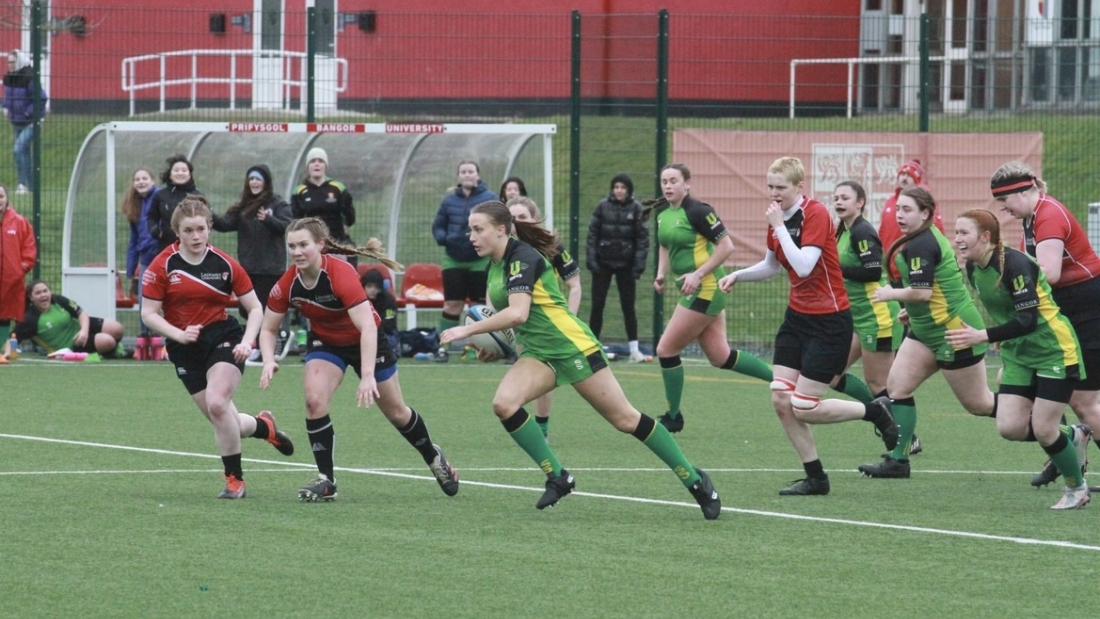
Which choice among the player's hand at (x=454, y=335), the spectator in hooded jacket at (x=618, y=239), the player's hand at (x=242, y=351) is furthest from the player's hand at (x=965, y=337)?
the spectator in hooded jacket at (x=618, y=239)

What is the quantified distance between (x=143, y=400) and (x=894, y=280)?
637 centimetres

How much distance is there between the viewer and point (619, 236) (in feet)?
60.1

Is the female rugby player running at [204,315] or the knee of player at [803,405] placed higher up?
the female rugby player running at [204,315]

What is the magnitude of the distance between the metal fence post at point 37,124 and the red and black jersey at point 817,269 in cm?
1091

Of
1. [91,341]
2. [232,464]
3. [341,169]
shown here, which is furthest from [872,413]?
[341,169]

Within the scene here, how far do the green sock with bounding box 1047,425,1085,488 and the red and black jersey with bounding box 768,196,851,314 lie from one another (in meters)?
1.42

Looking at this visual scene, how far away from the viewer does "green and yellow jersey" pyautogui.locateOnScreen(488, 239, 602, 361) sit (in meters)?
9.30

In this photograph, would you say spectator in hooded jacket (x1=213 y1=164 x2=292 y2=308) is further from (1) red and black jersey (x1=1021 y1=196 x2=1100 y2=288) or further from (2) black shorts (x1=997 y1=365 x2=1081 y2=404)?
(2) black shorts (x1=997 y1=365 x2=1081 y2=404)

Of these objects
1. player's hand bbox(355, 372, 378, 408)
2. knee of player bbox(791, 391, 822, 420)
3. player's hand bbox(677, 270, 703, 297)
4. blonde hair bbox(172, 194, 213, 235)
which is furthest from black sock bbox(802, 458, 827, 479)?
blonde hair bbox(172, 194, 213, 235)

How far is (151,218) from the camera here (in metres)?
17.7

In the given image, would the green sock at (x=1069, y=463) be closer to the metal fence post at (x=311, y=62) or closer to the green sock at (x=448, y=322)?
the green sock at (x=448, y=322)

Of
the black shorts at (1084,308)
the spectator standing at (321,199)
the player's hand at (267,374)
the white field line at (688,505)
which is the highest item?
the spectator standing at (321,199)

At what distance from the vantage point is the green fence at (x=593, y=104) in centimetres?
2002

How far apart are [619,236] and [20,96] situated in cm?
669
